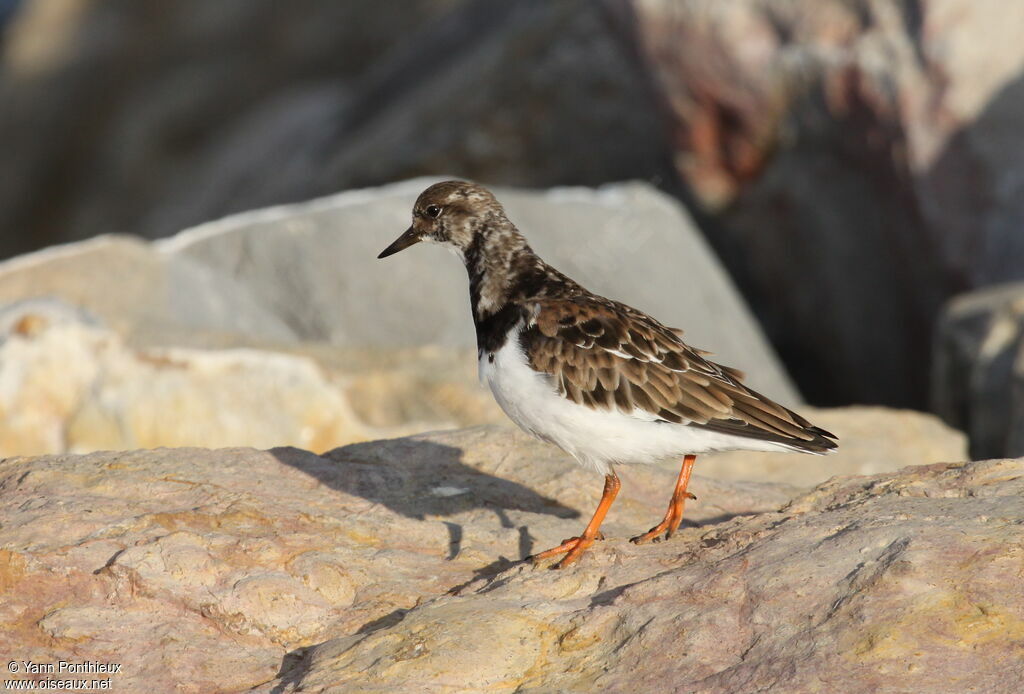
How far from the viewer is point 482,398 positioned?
37.5 feet

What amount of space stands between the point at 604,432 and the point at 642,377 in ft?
1.26

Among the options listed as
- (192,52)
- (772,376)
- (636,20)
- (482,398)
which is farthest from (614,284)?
(192,52)

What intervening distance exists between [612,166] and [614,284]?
200 inches

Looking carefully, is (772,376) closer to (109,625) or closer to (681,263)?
(681,263)

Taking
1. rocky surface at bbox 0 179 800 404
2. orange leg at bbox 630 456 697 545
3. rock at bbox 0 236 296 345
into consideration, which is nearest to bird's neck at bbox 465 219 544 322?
orange leg at bbox 630 456 697 545

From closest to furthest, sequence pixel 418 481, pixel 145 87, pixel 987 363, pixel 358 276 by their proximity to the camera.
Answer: pixel 418 481, pixel 987 363, pixel 358 276, pixel 145 87

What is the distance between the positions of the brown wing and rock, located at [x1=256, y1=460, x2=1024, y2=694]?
0.69m

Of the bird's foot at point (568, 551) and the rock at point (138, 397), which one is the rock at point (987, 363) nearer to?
the rock at point (138, 397)

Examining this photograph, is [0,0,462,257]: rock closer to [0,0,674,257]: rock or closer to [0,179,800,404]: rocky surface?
[0,0,674,257]: rock

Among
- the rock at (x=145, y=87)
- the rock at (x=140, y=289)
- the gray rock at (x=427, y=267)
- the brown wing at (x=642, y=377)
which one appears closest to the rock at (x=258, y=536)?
the brown wing at (x=642, y=377)

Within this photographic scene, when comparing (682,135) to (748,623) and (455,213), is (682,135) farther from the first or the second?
(748,623)

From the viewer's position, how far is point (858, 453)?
36.8 ft

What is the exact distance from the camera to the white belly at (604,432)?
702 cm

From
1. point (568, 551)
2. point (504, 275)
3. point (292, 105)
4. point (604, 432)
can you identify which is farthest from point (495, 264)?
point (292, 105)
